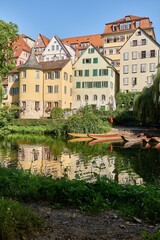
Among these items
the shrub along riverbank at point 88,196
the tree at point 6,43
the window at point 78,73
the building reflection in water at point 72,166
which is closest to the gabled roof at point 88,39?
the window at point 78,73

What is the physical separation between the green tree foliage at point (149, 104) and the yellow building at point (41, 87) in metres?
22.6

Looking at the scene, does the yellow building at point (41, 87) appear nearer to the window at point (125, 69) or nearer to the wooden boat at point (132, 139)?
the window at point (125, 69)

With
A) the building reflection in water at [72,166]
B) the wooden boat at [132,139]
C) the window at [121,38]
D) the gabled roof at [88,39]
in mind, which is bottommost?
the building reflection in water at [72,166]

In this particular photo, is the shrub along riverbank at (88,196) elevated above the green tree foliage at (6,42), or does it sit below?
below

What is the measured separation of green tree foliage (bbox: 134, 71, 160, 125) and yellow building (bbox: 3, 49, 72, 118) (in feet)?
74.2

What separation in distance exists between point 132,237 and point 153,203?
4.58 feet

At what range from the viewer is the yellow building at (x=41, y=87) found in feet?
176

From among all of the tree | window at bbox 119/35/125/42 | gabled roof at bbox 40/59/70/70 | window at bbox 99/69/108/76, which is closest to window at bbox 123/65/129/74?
window at bbox 99/69/108/76

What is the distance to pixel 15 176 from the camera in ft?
24.8

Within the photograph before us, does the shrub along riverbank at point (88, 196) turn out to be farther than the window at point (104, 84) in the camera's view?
No

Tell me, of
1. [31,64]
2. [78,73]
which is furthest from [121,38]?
[31,64]

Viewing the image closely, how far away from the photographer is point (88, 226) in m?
4.61

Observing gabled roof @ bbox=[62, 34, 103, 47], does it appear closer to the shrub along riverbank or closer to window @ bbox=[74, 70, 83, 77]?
window @ bbox=[74, 70, 83, 77]

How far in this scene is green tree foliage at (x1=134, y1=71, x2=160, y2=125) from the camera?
30719mm
